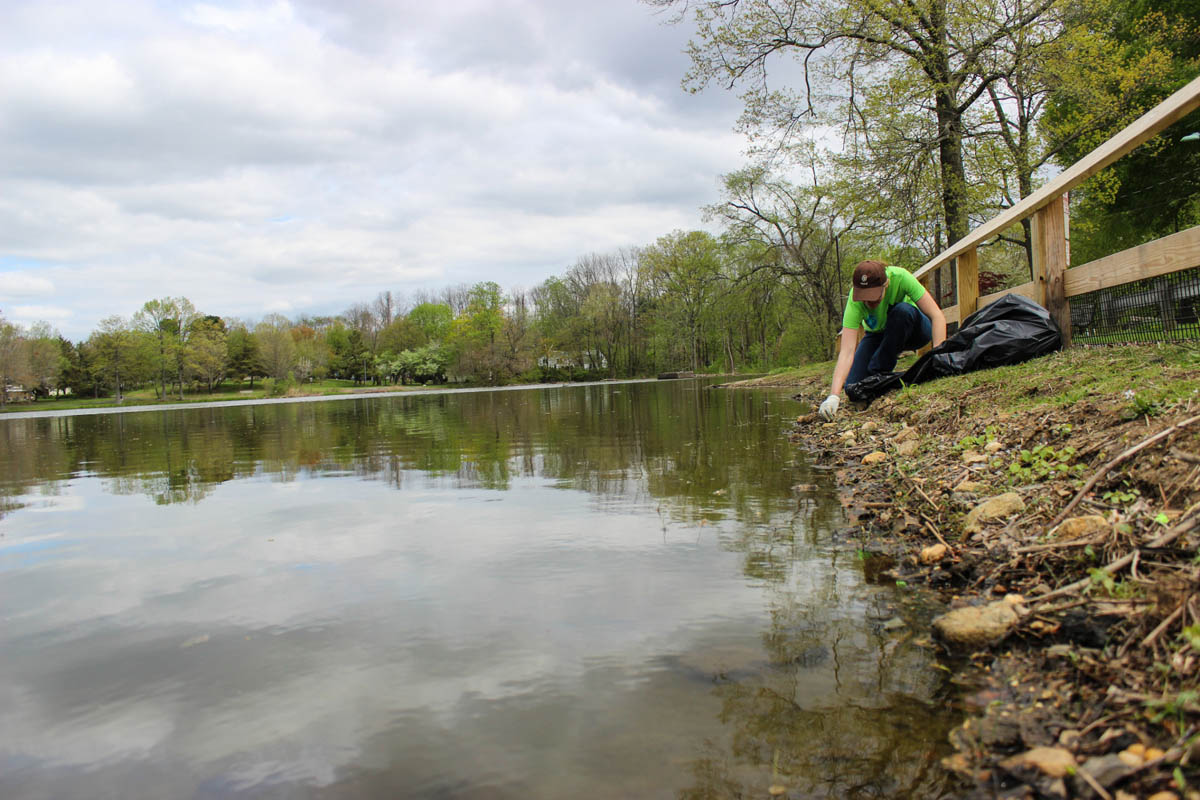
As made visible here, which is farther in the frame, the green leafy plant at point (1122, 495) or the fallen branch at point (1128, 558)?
the green leafy plant at point (1122, 495)

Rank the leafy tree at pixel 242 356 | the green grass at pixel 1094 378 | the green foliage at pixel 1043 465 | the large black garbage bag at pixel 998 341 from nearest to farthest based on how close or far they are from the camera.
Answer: the green foliage at pixel 1043 465 → the green grass at pixel 1094 378 → the large black garbage bag at pixel 998 341 → the leafy tree at pixel 242 356

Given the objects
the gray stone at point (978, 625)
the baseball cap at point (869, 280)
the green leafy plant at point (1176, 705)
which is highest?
the baseball cap at point (869, 280)

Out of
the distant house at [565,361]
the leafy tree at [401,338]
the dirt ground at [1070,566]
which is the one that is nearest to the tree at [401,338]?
the leafy tree at [401,338]

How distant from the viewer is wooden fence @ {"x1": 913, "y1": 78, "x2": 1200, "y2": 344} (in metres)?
3.99

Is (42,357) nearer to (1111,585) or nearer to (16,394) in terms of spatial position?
(16,394)

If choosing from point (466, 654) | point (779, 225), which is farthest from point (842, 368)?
point (779, 225)

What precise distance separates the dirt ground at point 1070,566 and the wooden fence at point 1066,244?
0.62 meters

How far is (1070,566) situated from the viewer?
2197 mm

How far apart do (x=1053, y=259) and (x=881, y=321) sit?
1.92 meters

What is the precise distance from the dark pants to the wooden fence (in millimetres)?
845

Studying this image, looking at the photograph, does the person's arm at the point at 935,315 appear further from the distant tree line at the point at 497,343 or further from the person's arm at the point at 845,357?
the distant tree line at the point at 497,343

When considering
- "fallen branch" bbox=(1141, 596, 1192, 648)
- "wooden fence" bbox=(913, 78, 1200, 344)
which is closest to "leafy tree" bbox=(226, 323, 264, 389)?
"wooden fence" bbox=(913, 78, 1200, 344)

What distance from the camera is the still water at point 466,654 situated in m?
1.63

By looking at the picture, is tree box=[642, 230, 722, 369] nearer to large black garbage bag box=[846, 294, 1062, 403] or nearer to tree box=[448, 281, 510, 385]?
tree box=[448, 281, 510, 385]
